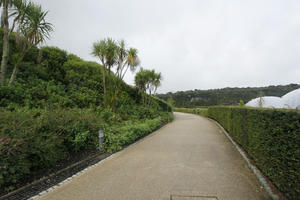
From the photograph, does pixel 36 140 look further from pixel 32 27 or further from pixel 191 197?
pixel 32 27

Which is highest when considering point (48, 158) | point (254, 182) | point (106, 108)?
point (106, 108)

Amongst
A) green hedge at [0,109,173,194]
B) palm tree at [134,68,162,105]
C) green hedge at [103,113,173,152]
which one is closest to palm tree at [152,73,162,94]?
palm tree at [134,68,162,105]

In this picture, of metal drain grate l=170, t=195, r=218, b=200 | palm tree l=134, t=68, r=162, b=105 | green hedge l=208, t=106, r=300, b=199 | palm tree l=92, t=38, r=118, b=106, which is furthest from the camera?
palm tree l=134, t=68, r=162, b=105

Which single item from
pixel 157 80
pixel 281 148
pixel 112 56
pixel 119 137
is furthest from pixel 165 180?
pixel 157 80

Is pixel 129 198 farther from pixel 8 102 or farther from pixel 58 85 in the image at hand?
pixel 58 85

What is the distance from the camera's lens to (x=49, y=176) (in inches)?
102

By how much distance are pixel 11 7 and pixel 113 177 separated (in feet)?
24.9

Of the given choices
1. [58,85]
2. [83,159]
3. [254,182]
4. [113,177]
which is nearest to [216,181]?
[254,182]

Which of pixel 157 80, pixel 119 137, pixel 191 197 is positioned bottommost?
pixel 191 197

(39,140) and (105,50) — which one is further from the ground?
(105,50)

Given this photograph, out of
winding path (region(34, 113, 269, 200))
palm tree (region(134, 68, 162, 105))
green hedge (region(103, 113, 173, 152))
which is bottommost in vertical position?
winding path (region(34, 113, 269, 200))

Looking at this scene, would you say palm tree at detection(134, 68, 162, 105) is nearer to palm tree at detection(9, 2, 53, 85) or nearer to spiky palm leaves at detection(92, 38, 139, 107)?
spiky palm leaves at detection(92, 38, 139, 107)

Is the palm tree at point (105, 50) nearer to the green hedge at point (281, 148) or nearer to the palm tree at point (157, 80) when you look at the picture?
the palm tree at point (157, 80)

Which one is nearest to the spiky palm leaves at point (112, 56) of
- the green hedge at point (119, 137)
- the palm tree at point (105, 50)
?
the palm tree at point (105, 50)
